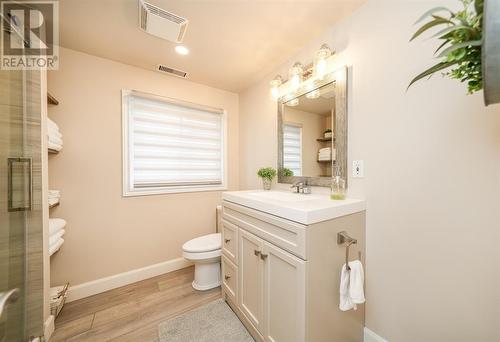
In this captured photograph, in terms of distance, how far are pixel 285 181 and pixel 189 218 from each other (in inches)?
50.6

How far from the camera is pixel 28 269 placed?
1130 mm

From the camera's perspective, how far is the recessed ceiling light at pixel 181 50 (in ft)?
5.68

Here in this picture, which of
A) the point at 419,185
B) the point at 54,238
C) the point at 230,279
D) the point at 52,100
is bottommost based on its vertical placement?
the point at 230,279

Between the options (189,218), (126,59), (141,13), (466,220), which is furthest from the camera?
(189,218)

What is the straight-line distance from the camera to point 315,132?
65.6 inches

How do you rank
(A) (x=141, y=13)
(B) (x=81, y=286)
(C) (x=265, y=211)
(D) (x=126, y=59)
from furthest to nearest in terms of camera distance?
(D) (x=126, y=59)
(B) (x=81, y=286)
(A) (x=141, y=13)
(C) (x=265, y=211)

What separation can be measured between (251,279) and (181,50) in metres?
2.03

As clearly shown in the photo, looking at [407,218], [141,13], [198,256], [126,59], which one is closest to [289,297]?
[407,218]

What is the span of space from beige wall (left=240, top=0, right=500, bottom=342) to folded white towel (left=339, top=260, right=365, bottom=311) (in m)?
0.29

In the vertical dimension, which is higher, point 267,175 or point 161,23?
point 161,23

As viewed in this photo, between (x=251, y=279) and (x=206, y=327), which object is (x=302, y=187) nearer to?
(x=251, y=279)

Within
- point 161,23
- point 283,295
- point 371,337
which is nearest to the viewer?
point 283,295

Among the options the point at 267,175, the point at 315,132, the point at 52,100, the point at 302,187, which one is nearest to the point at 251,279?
the point at 302,187

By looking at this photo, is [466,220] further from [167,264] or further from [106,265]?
[106,265]
